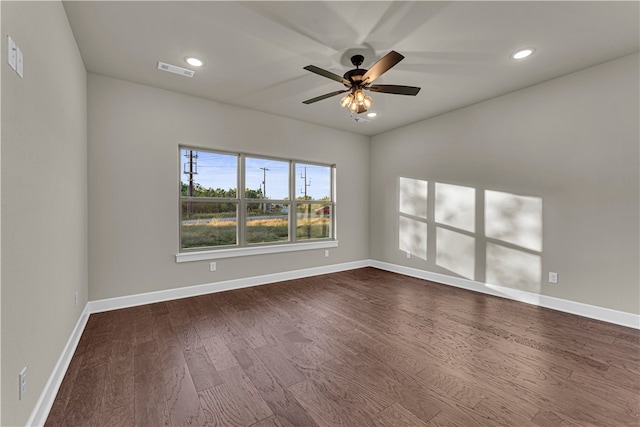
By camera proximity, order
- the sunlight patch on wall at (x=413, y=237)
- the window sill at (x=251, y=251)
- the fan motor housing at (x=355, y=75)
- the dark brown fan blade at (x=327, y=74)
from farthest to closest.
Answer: the sunlight patch on wall at (x=413, y=237), the window sill at (x=251, y=251), the fan motor housing at (x=355, y=75), the dark brown fan blade at (x=327, y=74)

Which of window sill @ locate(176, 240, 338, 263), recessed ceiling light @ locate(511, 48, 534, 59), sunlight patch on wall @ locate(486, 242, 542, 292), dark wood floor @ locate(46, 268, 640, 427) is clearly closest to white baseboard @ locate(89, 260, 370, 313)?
dark wood floor @ locate(46, 268, 640, 427)

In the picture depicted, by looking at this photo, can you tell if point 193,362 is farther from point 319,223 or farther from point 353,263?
point 353,263

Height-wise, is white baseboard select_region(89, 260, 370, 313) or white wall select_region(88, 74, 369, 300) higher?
white wall select_region(88, 74, 369, 300)

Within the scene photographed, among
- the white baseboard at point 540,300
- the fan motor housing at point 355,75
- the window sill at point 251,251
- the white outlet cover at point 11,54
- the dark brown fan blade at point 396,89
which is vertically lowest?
the white baseboard at point 540,300

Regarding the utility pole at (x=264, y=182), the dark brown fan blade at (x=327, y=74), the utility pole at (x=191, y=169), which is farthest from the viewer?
the utility pole at (x=264, y=182)

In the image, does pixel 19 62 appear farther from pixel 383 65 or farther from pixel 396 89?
pixel 396 89

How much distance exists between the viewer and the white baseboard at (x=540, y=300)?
282cm

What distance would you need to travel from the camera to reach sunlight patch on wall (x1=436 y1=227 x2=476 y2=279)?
4082mm

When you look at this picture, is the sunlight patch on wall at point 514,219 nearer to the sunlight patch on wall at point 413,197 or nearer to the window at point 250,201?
the sunlight patch on wall at point 413,197

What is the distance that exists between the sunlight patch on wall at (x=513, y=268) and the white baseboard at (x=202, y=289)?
2532mm

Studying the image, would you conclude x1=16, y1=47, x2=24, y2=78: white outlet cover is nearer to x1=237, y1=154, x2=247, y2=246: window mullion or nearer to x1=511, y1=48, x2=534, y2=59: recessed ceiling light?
x1=237, y1=154, x2=247, y2=246: window mullion

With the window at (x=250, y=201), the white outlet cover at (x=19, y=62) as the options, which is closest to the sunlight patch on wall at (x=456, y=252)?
the window at (x=250, y=201)

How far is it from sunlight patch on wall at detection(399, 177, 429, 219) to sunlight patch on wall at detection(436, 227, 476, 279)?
51cm

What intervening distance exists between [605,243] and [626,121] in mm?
1306
